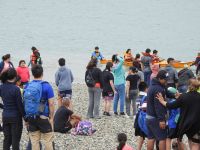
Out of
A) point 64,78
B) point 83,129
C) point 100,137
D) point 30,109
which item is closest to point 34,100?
point 30,109

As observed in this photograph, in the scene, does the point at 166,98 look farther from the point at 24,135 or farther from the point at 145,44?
the point at 145,44

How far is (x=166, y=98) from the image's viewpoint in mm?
8812

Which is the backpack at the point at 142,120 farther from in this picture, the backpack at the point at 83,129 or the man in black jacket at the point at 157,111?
the backpack at the point at 83,129

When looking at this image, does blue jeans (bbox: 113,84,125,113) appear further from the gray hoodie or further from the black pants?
the black pants

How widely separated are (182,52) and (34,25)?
26.1 meters

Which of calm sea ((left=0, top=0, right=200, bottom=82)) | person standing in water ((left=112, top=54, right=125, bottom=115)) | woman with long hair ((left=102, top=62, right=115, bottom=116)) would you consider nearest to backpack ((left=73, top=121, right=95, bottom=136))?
woman with long hair ((left=102, top=62, right=115, bottom=116))

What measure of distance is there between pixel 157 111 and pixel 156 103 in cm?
14

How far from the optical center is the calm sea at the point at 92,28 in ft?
154

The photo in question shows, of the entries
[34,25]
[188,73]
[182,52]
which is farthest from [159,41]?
[188,73]

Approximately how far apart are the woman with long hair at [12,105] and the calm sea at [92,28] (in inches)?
703

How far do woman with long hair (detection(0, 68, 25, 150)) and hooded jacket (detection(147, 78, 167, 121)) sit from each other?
2204 mm

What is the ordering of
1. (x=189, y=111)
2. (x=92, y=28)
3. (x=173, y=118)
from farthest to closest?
(x=92, y=28) < (x=173, y=118) < (x=189, y=111)

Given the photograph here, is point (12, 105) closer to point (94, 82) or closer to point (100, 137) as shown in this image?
point (100, 137)

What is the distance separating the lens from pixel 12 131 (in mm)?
8500
